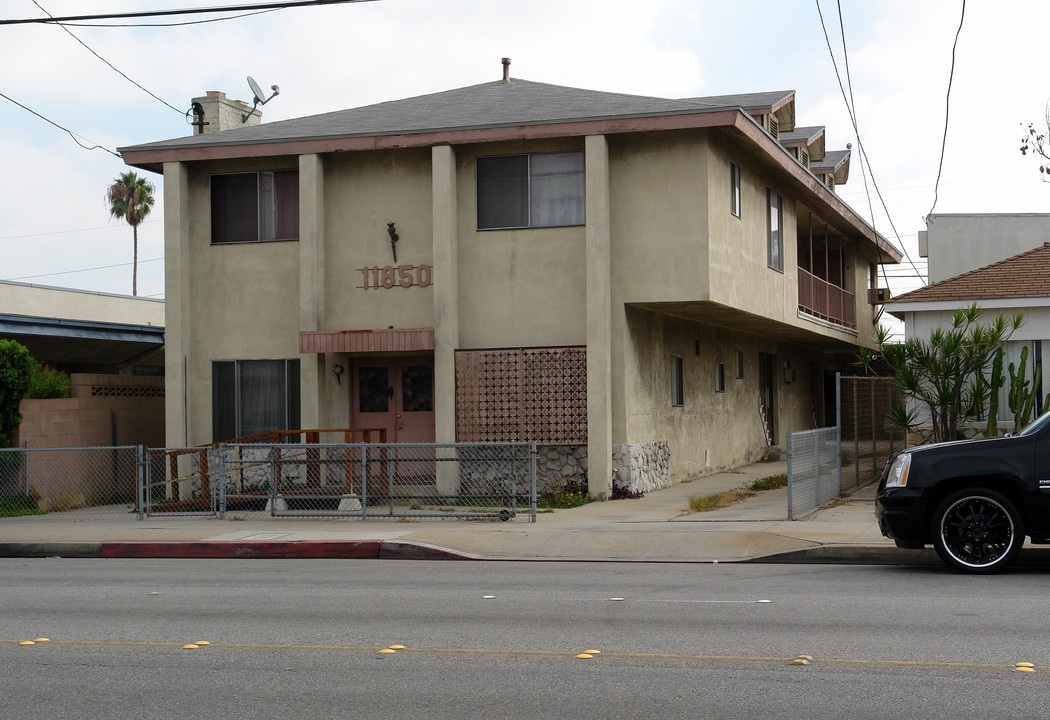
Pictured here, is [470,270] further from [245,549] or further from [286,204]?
[245,549]

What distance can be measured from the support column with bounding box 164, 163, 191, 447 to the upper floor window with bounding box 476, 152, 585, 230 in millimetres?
5549

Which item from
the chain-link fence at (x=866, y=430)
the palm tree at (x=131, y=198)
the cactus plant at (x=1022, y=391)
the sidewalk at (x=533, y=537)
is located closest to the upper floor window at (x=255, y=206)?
the sidewalk at (x=533, y=537)

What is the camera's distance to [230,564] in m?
14.5

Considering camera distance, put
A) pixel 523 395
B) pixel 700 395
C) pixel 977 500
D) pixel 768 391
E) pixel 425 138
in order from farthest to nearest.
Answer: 1. pixel 768 391
2. pixel 700 395
3. pixel 425 138
4. pixel 523 395
5. pixel 977 500

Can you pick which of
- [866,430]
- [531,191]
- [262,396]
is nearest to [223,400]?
[262,396]

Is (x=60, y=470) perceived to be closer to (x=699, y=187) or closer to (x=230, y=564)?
(x=230, y=564)

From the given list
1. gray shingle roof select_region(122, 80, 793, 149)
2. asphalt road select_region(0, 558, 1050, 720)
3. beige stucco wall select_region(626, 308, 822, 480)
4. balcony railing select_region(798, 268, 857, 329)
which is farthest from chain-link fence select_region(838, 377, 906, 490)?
asphalt road select_region(0, 558, 1050, 720)

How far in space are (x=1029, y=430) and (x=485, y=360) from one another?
1023 cm

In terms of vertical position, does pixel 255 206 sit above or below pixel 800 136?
below

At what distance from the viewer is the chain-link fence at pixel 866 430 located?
2077 centimetres

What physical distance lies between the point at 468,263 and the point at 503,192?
134 centimetres

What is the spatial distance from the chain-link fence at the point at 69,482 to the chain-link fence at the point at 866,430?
39.8 ft

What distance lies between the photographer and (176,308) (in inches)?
867

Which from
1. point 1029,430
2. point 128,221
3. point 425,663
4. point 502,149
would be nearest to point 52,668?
point 425,663
